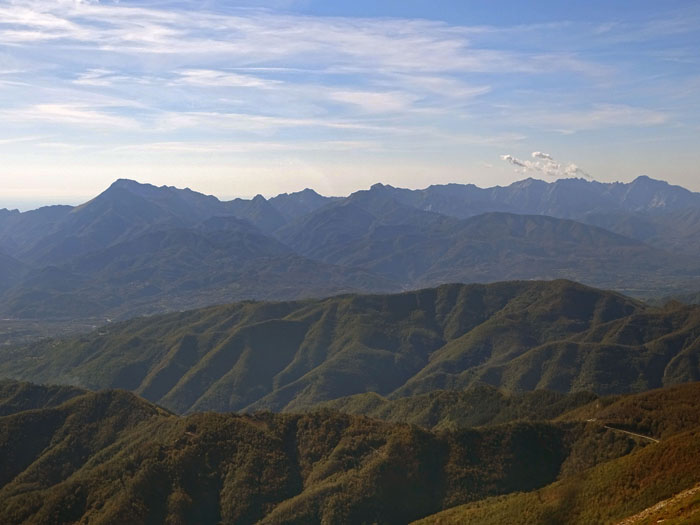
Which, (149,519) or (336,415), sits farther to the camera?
(336,415)

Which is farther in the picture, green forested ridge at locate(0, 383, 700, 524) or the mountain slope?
green forested ridge at locate(0, 383, 700, 524)

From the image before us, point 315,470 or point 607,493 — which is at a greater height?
point 607,493

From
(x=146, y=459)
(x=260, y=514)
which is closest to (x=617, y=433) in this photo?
(x=260, y=514)

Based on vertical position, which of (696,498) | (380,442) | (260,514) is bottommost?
(260,514)

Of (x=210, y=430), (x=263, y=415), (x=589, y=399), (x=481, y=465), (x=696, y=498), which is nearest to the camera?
(x=696, y=498)

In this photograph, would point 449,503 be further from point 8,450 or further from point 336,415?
point 8,450

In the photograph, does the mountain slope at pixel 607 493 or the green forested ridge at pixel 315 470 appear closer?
the mountain slope at pixel 607 493

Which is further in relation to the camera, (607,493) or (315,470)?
(315,470)

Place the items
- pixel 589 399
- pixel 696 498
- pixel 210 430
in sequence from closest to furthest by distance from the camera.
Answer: pixel 696 498 → pixel 210 430 → pixel 589 399
